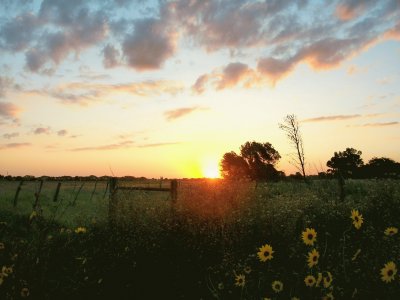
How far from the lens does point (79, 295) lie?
18.0 ft

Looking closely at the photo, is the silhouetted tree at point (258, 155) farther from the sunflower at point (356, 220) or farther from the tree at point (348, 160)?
the sunflower at point (356, 220)

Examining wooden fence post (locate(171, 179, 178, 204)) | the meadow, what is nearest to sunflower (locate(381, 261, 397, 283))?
the meadow

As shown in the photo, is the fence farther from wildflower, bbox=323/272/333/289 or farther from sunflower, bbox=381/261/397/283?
sunflower, bbox=381/261/397/283

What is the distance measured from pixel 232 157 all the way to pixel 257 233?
175 ft

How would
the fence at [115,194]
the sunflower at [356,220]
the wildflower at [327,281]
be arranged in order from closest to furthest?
the wildflower at [327,281], the sunflower at [356,220], the fence at [115,194]

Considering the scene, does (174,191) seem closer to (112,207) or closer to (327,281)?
(112,207)

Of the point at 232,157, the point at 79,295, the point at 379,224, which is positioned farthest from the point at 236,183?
the point at 232,157

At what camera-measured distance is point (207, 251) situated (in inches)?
291

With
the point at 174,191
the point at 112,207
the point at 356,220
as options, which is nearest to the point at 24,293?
the point at 356,220

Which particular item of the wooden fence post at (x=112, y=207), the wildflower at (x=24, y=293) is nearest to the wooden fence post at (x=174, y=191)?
the wooden fence post at (x=112, y=207)

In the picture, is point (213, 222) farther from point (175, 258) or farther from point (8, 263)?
point (8, 263)

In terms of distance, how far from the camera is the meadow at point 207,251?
373 cm

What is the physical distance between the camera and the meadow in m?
3.73

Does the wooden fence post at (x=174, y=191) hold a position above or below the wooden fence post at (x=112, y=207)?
above
